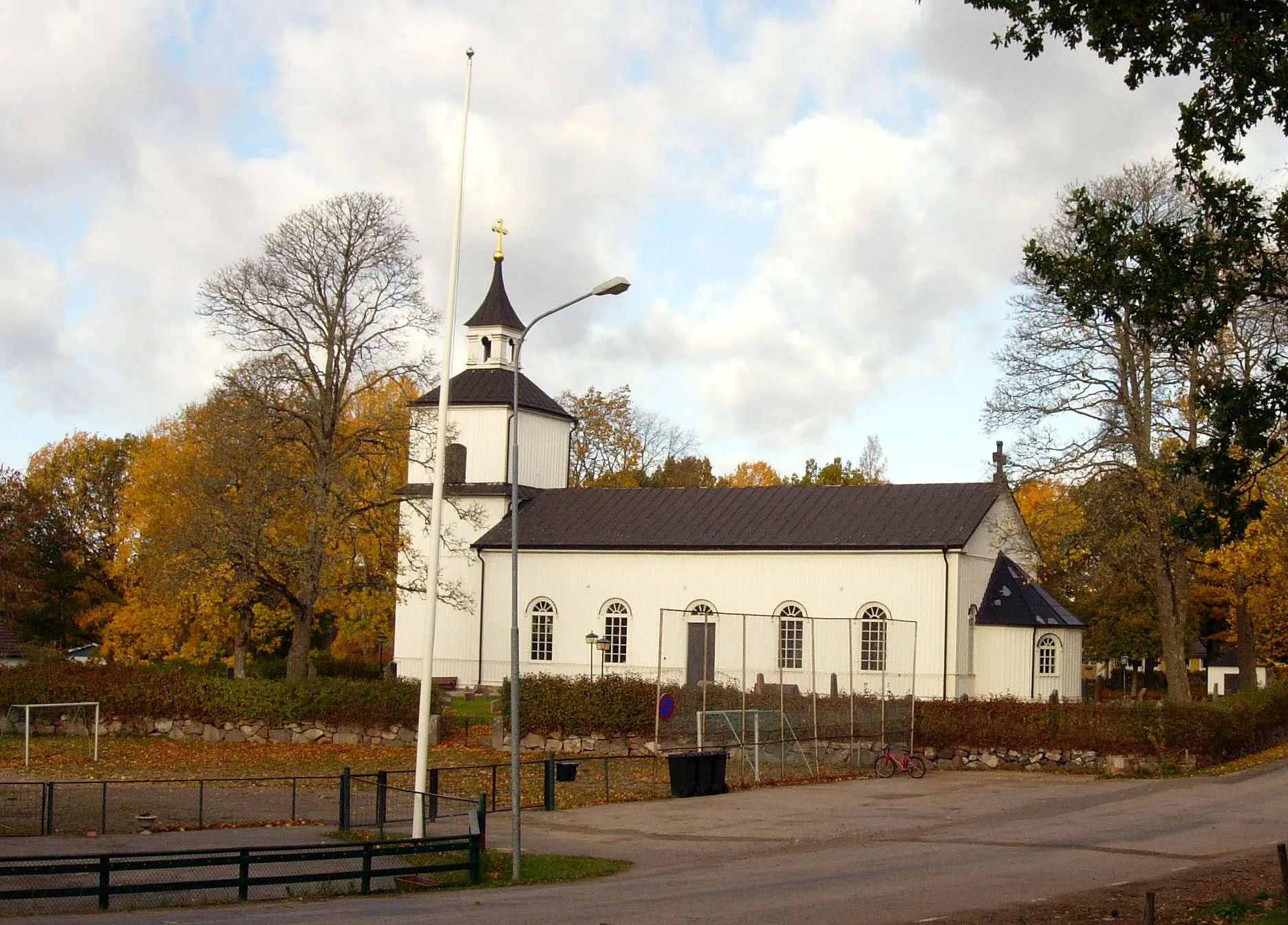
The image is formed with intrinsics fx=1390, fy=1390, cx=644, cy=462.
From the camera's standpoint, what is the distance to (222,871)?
17172 mm

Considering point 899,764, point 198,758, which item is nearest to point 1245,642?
point 899,764

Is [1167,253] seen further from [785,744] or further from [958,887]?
[785,744]

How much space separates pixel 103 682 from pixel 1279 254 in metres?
31.3

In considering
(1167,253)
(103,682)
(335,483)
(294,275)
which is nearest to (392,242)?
(294,275)

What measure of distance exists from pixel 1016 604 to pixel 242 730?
22819 millimetres

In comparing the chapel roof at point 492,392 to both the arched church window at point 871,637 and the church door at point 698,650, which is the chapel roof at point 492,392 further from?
the arched church window at point 871,637

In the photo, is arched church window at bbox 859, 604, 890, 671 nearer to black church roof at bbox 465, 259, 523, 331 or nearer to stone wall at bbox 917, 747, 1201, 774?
stone wall at bbox 917, 747, 1201, 774

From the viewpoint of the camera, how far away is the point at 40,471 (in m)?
74.0

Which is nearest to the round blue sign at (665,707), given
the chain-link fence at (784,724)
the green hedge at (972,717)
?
the chain-link fence at (784,724)

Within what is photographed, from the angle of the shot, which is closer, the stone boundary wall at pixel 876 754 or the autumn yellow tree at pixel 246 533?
the stone boundary wall at pixel 876 754

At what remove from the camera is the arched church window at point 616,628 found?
156ft

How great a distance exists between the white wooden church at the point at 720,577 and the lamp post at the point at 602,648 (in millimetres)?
170

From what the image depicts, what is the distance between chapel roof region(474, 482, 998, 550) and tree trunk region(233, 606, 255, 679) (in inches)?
437

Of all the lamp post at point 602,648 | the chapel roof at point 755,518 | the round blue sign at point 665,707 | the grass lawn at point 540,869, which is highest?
the chapel roof at point 755,518
